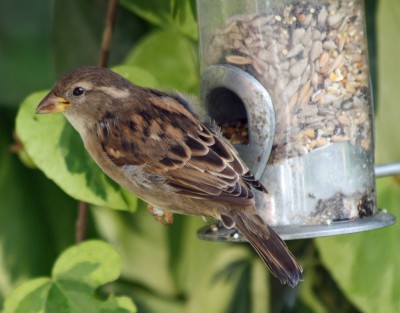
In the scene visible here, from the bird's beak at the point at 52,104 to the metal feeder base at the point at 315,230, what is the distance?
1.55 feet

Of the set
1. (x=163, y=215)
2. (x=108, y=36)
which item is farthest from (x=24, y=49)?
(x=163, y=215)

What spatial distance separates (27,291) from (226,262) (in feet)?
3.19

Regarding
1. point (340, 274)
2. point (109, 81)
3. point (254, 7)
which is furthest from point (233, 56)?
point (340, 274)

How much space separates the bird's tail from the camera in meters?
2.65

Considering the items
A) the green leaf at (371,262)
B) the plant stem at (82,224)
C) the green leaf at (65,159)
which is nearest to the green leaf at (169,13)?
the green leaf at (65,159)

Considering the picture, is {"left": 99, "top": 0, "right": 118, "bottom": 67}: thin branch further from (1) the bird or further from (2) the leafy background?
(1) the bird

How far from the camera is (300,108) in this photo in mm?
2910

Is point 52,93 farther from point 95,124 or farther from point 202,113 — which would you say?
point 202,113

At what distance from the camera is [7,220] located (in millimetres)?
3512

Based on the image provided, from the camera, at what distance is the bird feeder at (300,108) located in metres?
2.88

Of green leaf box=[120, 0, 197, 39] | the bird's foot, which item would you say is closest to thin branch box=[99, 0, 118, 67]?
green leaf box=[120, 0, 197, 39]

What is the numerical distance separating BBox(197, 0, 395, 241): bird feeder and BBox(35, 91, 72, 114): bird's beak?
385 mm

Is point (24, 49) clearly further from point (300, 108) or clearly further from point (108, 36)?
point (300, 108)

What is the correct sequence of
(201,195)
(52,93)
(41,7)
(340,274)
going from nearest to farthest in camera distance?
(201,195) < (52,93) < (340,274) < (41,7)
